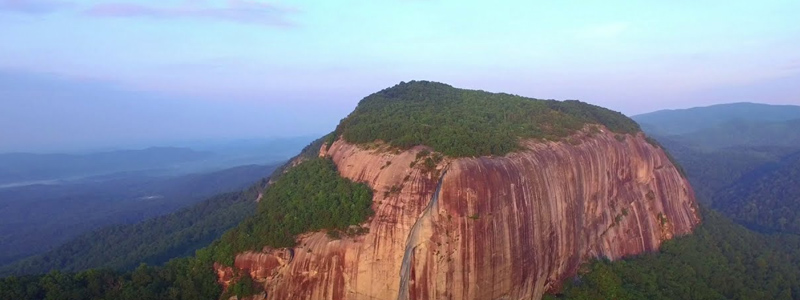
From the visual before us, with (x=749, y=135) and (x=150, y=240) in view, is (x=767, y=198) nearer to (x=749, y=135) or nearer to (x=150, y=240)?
(x=150, y=240)

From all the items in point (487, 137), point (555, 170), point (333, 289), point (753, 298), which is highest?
point (487, 137)

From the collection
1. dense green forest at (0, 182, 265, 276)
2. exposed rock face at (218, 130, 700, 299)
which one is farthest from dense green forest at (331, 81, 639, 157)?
dense green forest at (0, 182, 265, 276)

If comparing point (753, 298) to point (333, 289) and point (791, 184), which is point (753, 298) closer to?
point (333, 289)

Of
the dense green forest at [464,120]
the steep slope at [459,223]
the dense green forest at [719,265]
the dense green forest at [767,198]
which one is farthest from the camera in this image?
the dense green forest at [767,198]

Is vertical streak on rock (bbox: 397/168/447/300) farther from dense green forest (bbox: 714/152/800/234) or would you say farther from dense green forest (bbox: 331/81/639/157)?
dense green forest (bbox: 714/152/800/234)

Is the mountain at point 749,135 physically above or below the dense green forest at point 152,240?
above

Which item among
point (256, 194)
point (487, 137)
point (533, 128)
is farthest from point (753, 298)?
point (256, 194)

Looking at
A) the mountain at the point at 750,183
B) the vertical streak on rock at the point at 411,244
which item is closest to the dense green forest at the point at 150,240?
the vertical streak on rock at the point at 411,244

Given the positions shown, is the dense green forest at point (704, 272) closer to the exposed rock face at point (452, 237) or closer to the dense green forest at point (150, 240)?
the exposed rock face at point (452, 237)
